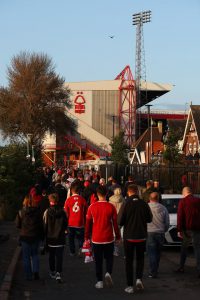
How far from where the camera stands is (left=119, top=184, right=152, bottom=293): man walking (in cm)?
1029

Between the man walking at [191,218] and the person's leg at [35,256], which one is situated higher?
the man walking at [191,218]

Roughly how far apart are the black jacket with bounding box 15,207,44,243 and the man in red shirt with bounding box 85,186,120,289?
131 cm

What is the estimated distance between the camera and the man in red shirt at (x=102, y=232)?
10.4 m

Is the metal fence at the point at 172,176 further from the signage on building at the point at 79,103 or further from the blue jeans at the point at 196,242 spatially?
the signage on building at the point at 79,103

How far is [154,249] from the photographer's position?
1191 centimetres

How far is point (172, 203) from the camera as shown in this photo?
57.5 ft

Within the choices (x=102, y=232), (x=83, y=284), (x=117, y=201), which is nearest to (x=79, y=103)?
(x=117, y=201)

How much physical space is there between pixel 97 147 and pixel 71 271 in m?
88.7

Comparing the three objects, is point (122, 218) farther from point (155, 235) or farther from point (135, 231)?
point (155, 235)

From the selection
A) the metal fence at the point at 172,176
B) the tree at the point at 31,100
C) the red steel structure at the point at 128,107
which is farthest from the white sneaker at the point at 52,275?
the red steel structure at the point at 128,107

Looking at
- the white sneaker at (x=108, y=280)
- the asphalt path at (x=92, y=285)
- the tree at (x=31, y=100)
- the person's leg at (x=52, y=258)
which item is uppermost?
the tree at (x=31, y=100)

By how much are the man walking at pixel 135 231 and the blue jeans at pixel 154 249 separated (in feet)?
4.78

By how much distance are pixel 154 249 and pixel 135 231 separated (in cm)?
176

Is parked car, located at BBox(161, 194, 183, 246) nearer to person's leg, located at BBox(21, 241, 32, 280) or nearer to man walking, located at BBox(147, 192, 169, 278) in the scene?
man walking, located at BBox(147, 192, 169, 278)
